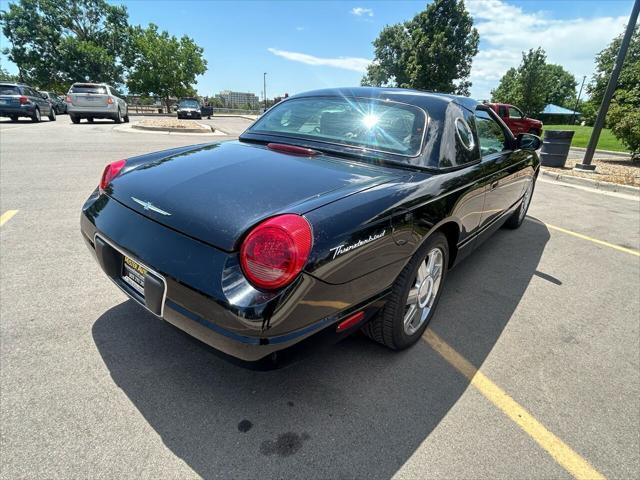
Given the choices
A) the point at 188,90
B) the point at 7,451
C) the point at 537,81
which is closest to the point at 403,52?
the point at 537,81

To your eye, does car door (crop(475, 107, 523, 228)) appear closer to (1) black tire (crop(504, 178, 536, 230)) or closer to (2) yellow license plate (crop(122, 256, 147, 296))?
(1) black tire (crop(504, 178, 536, 230))

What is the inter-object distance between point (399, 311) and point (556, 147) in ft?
37.1

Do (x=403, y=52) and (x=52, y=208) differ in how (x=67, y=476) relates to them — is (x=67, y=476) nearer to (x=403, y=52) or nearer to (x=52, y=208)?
(x=52, y=208)

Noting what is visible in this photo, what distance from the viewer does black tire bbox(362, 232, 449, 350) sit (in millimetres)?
2051

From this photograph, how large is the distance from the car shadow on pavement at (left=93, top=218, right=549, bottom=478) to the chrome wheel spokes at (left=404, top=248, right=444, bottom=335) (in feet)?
0.60

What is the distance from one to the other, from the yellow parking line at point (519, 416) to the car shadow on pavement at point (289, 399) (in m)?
0.07

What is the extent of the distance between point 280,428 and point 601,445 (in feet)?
5.14

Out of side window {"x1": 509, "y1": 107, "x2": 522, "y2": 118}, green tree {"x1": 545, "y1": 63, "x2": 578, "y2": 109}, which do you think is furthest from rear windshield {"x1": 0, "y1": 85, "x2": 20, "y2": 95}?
green tree {"x1": 545, "y1": 63, "x2": 578, "y2": 109}

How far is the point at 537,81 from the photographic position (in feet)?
124

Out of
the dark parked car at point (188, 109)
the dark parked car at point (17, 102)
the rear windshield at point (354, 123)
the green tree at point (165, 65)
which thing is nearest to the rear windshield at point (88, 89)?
the dark parked car at point (17, 102)

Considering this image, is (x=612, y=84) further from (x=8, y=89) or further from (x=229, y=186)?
(x=8, y=89)

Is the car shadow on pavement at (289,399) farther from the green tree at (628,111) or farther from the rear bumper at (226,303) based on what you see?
the green tree at (628,111)

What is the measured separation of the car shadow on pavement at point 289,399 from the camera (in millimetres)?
1608

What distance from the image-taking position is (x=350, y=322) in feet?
5.82
